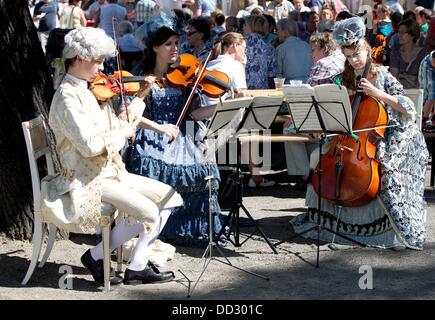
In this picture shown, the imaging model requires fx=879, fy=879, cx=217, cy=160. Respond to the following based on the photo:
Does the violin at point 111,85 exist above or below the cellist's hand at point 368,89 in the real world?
above

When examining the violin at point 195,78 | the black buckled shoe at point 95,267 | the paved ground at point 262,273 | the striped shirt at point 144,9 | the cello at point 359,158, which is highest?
the striped shirt at point 144,9

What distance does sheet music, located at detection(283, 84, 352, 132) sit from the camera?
5.75m

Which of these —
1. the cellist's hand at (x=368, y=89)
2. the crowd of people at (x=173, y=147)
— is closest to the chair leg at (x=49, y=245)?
the crowd of people at (x=173, y=147)

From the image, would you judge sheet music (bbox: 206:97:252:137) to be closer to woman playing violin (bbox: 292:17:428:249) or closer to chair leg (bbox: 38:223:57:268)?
woman playing violin (bbox: 292:17:428:249)

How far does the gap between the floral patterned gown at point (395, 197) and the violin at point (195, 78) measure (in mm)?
1175

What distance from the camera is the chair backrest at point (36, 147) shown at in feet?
17.1

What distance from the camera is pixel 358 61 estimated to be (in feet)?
20.8

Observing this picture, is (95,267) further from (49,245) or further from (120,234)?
(49,245)

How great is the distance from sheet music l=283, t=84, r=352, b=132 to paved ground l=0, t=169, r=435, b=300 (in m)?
0.94

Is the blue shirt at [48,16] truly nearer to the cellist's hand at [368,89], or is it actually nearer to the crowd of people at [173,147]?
the crowd of people at [173,147]

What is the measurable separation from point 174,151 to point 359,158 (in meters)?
1.32

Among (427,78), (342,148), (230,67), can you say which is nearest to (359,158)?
(342,148)
